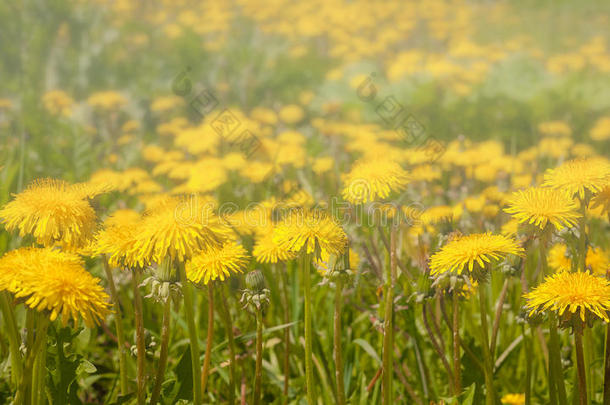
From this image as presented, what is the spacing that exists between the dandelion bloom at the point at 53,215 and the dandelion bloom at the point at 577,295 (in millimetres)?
1030

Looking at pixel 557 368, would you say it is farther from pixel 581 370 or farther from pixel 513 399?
pixel 513 399

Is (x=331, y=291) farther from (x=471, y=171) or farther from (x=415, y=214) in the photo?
(x=471, y=171)

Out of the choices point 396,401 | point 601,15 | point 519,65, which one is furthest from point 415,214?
point 601,15

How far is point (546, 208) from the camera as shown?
53.4 inches

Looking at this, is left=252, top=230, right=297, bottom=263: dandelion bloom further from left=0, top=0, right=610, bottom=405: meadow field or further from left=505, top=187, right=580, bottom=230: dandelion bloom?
left=505, top=187, right=580, bottom=230: dandelion bloom

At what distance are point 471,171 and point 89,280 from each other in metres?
2.92

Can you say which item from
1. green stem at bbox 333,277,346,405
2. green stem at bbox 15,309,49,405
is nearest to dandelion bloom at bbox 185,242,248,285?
green stem at bbox 333,277,346,405

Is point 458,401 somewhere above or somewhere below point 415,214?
below

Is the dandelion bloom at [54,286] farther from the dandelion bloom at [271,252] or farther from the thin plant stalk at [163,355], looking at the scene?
the dandelion bloom at [271,252]

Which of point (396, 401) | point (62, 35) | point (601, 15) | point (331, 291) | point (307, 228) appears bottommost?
point (396, 401)

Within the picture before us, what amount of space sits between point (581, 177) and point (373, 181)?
1.66 ft

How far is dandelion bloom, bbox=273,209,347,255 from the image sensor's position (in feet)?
4.44

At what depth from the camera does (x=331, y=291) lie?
233 cm

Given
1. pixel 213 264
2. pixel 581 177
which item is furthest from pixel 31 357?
pixel 581 177
